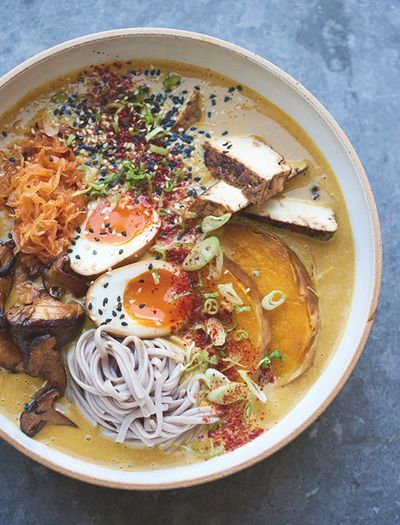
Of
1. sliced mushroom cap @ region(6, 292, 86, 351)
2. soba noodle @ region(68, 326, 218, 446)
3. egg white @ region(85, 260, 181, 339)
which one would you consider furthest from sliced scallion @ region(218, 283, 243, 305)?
sliced mushroom cap @ region(6, 292, 86, 351)

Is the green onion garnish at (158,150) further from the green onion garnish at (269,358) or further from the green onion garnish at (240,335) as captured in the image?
the green onion garnish at (269,358)

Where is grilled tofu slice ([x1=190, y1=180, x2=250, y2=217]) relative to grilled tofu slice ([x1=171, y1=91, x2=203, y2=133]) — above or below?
below

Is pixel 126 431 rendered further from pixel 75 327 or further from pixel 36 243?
pixel 36 243

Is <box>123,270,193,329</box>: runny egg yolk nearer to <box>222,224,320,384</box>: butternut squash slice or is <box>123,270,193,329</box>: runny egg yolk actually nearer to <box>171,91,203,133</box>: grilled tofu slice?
<box>222,224,320,384</box>: butternut squash slice

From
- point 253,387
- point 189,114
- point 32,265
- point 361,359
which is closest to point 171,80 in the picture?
point 189,114

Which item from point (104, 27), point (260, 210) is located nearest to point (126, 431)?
point (260, 210)

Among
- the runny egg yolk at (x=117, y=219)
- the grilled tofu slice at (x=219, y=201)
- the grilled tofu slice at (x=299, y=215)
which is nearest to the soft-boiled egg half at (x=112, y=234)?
the runny egg yolk at (x=117, y=219)
